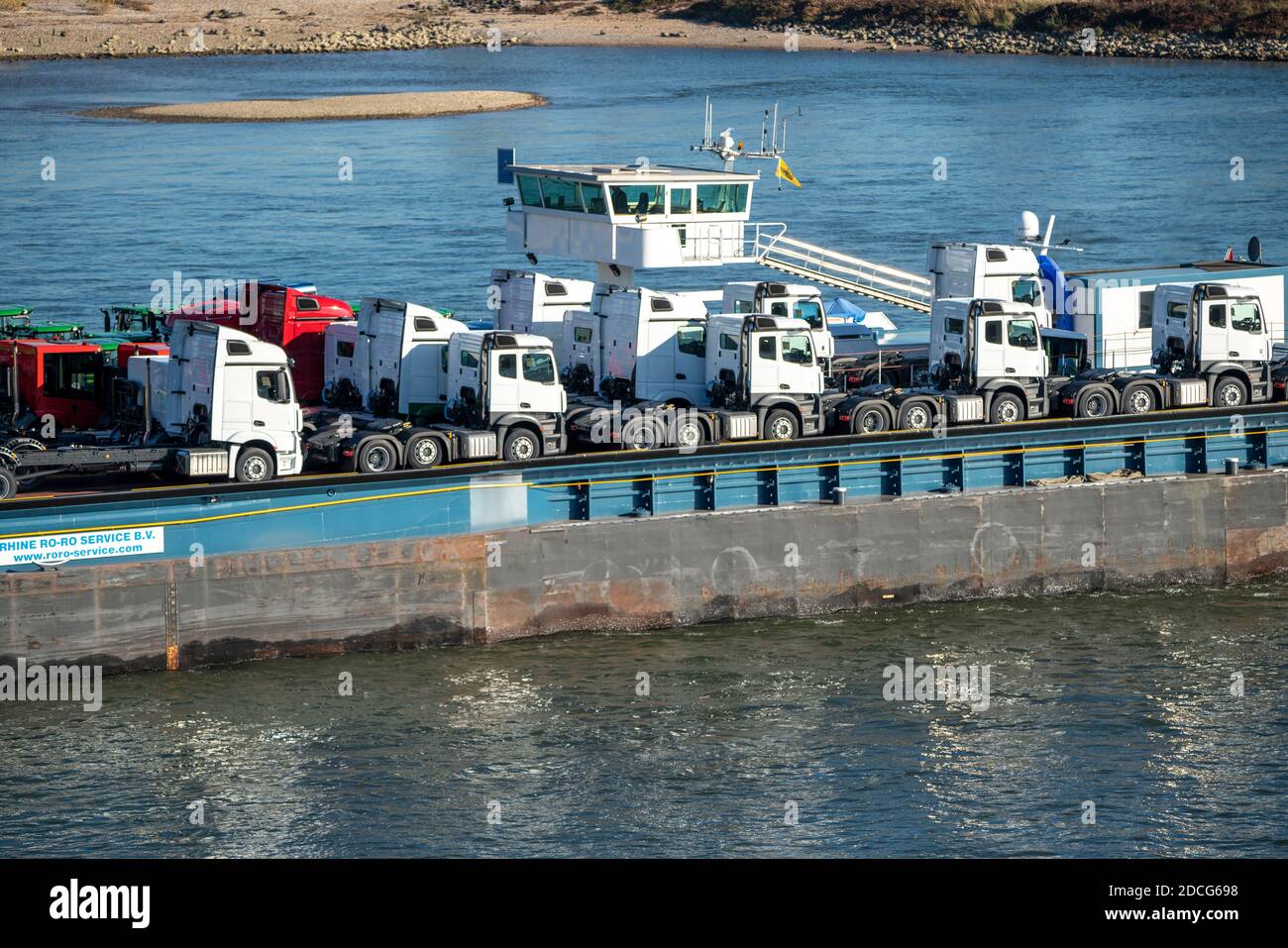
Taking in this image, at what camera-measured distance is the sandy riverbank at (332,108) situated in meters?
130

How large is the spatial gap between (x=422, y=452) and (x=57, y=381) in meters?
7.93

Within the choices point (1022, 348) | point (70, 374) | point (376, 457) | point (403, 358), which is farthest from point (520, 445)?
point (1022, 348)

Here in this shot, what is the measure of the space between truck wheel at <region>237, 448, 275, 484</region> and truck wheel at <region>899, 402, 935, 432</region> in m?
13.1

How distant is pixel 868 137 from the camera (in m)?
116

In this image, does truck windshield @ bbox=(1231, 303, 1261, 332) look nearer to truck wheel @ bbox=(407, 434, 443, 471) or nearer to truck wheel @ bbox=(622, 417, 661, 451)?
truck wheel @ bbox=(622, 417, 661, 451)

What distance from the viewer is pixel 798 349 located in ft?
129

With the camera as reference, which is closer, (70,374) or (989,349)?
(70,374)

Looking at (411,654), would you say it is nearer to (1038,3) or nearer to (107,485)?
(107,485)

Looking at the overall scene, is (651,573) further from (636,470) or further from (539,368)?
(539,368)

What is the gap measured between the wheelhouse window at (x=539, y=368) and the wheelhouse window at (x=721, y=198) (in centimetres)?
1001

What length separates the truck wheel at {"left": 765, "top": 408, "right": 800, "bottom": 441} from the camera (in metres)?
39.1

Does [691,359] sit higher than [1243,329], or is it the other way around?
[1243,329]

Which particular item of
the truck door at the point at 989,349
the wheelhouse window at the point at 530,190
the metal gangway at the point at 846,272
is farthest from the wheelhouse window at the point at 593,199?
the truck door at the point at 989,349
